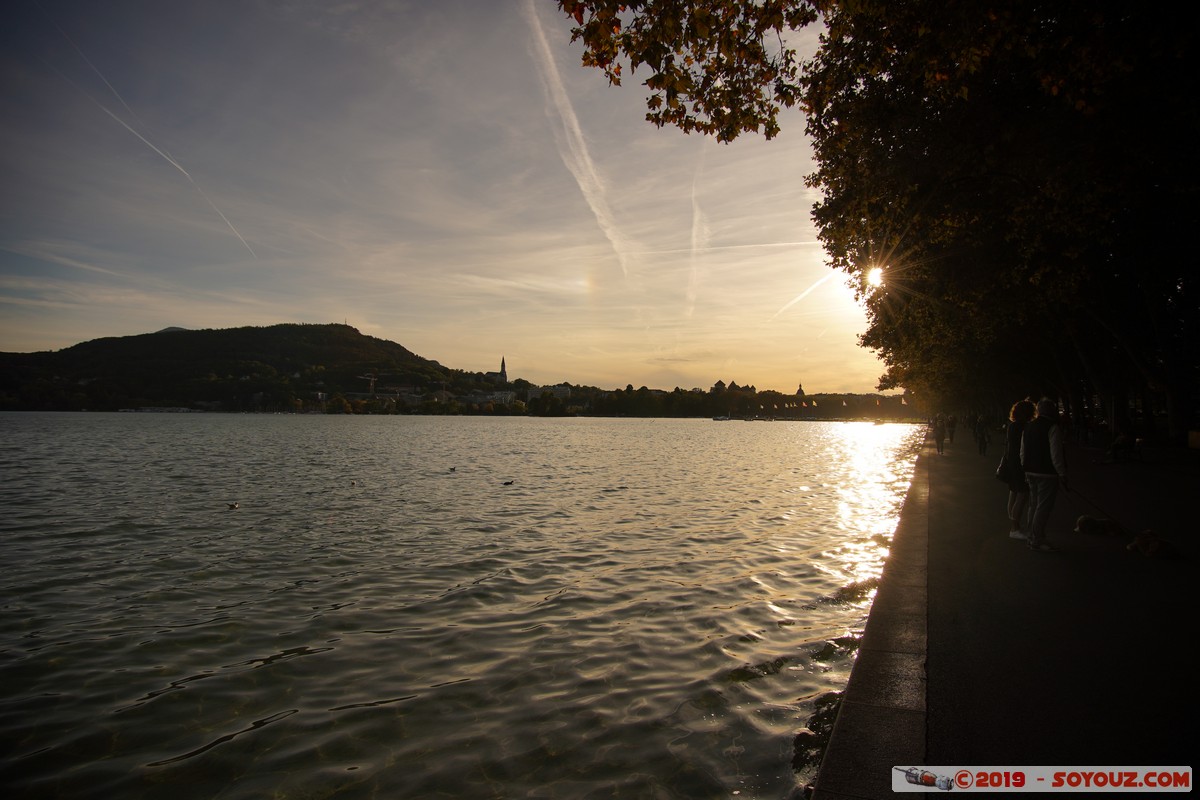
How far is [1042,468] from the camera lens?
10469mm

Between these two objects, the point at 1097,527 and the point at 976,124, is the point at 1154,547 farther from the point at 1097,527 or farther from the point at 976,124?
the point at 976,124

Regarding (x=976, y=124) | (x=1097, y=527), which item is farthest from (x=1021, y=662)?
(x=976, y=124)

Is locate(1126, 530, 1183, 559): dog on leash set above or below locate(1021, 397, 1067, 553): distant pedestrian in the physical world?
below

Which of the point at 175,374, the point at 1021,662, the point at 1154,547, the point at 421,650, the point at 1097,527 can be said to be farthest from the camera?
the point at 175,374

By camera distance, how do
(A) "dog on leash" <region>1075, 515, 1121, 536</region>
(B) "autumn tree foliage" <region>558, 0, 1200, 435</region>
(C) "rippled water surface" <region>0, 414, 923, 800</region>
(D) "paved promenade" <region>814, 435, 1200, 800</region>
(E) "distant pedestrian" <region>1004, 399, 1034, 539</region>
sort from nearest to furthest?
→ (D) "paved promenade" <region>814, 435, 1200, 800</region>
(C) "rippled water surface" <region>0, 414, 923, 800</region>
(B) "autumn tree foliage" <region>558, 0, 1200, 435</region>
(E) "distant pedestrian" <region>1004, 399, 1034, 539</region>
(A) "dog on leash" <region>1075, 515, 1121, 536</region>

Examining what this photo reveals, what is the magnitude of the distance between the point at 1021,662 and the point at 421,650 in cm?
589

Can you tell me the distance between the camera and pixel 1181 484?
1769 cm

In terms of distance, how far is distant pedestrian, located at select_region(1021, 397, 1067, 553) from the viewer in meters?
10.1

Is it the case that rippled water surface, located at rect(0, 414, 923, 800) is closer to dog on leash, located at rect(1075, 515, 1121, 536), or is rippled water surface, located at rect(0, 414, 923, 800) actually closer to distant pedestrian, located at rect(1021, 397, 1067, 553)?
distant pedestrian, located at rect(1021, 397, 1067, 553)

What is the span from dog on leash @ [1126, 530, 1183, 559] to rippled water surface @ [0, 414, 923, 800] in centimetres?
365

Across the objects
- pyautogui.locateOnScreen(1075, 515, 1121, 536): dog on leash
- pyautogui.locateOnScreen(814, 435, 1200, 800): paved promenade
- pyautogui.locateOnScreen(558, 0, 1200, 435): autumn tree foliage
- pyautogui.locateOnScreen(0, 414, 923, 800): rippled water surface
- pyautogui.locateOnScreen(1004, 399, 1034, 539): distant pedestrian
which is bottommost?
pyautogui.locateOnScreen(0, 414, 923, 800): rippled water surface

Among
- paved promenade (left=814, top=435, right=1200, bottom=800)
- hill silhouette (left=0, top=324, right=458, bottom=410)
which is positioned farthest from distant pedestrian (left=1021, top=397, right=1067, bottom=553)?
hill silhouette (left=0, top=324, right=458, bottom=410)

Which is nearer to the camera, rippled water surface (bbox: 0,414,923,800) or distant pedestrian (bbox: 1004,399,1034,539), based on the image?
rippled water surface (bbox: 0,414,923,800)

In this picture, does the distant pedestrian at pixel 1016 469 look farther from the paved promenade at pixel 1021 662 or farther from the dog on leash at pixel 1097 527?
the dog on leash at pixel 1097 527
